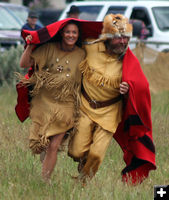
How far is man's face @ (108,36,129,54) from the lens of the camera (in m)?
5.55

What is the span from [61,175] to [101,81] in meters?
0.92

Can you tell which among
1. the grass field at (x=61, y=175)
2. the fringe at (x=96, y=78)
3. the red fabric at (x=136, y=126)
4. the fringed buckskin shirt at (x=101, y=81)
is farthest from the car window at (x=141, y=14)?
the fringe at (x=96, y=78)

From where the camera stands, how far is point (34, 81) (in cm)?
579

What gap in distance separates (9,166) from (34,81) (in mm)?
870

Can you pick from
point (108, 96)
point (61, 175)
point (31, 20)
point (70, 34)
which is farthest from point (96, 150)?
point (31, 20)

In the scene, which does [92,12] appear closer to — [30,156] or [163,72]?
[163,72]

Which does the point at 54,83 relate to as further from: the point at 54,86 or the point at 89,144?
the point at 89,144

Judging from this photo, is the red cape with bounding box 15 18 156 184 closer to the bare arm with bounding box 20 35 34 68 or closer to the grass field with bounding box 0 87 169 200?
the bare arm with bounding box 20 35 34 68

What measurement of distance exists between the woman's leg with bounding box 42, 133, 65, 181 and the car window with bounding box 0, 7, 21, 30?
9493 mm

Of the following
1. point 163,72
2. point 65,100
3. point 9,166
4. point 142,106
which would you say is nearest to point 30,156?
point 9,166

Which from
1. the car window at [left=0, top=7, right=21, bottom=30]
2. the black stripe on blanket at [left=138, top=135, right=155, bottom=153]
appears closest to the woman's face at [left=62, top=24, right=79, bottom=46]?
the black stripe on blanket at [left=138, top=135, right=155, bottom=153]

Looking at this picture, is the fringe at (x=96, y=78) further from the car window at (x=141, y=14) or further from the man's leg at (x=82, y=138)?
the car window at (x=141, y=14)

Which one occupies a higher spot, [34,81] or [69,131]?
[34,81]

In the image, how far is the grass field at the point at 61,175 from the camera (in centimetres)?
510
